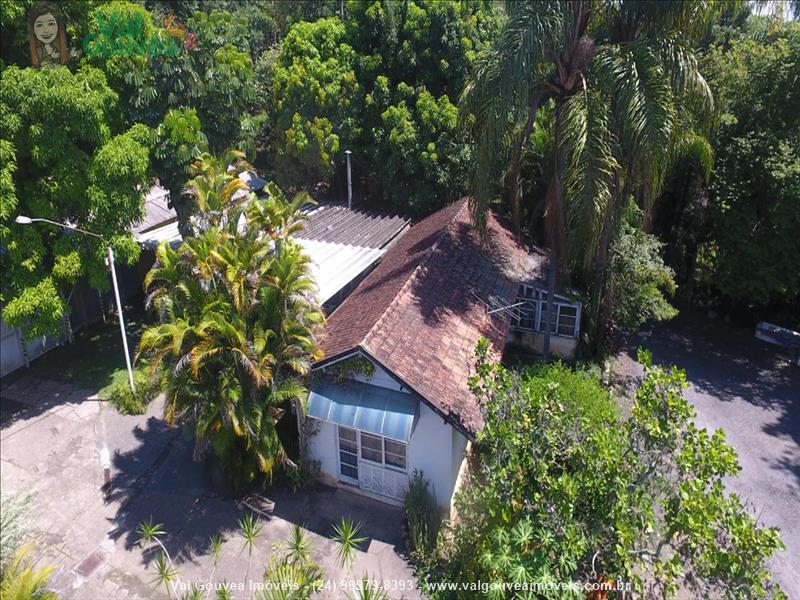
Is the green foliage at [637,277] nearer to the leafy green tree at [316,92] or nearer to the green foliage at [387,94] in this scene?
the green foliage at [387,94]

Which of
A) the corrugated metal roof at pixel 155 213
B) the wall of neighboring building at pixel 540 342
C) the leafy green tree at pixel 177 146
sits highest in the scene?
the leafy green tree at pixel 177 146

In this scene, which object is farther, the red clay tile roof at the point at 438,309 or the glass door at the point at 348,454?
the glass door at the point at 348,454

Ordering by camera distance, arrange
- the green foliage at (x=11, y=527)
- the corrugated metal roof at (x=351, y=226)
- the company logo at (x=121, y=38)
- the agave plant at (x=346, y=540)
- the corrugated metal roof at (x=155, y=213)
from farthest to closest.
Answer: the corrugated metal roof at (x=155, y=213), the corrugated metal roof at (x=351, y=226), the company logo at (x=121, y=38), the agave plant at (x=346, y=540), the green foliage at (x=11, y=527)

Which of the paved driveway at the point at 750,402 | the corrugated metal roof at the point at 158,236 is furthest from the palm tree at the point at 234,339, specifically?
the paved driveway at the point at 750,402

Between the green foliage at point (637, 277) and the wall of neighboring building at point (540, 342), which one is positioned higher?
the green foliage at point (637, 277)

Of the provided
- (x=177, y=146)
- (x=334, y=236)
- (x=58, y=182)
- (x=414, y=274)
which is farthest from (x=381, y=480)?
(x=177, y=146)

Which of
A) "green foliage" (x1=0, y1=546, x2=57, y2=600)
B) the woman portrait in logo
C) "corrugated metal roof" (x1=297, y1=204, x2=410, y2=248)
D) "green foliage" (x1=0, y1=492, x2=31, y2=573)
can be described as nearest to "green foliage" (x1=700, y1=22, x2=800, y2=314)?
"corrugated metal roof" (x1=297, y1=204, x2=410, y2=248)

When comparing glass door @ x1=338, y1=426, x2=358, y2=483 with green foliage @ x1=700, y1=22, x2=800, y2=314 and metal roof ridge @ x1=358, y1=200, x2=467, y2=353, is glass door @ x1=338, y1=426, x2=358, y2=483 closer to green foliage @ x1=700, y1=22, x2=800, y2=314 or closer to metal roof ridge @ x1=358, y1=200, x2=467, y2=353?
metal roof ridge @ x1=358, y1=200, x2=467, y2=353
